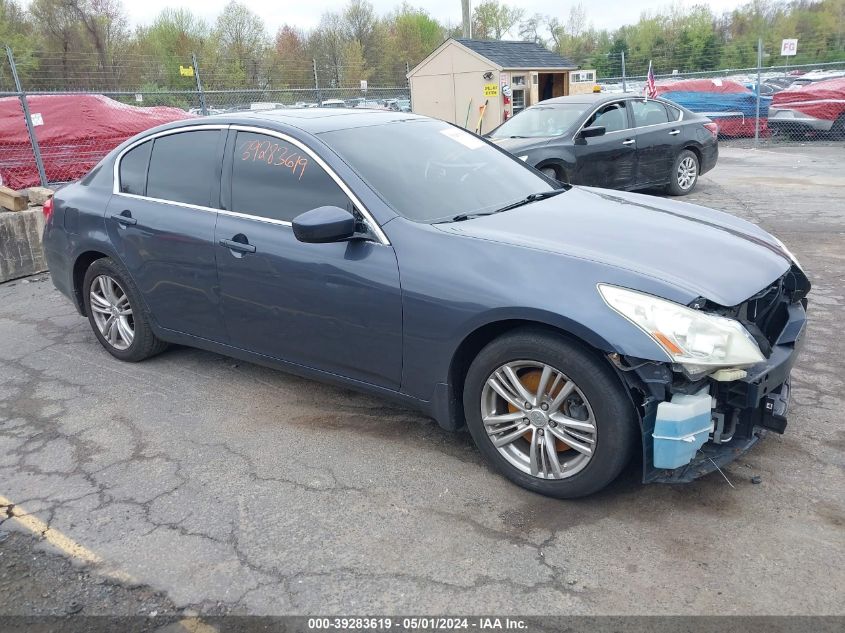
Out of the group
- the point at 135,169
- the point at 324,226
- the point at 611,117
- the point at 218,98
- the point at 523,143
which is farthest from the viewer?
the point at 218,98

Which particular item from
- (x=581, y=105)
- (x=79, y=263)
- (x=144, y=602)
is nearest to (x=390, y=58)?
(x=581, y=105)

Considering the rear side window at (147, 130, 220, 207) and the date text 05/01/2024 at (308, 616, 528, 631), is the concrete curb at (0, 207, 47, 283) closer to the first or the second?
the rear side window at (147, 130, 220, 207)

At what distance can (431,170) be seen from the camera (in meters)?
3.94

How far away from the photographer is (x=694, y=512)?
3049mm

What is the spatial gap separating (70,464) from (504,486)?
86.7 inches

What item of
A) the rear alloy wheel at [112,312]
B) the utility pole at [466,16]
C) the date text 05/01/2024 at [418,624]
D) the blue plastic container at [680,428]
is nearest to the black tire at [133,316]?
the rear alloy wheel at [112,312]

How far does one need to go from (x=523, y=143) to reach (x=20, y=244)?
6.17 meters

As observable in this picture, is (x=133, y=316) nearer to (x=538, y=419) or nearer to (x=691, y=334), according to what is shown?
(x=538, y=419)

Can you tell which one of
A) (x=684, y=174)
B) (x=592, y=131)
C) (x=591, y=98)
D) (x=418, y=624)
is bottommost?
(x=418, y=624)

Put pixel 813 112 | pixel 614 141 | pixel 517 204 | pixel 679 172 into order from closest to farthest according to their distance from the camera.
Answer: pixel 517 204 → pixel 614 141 → pixel 679 172 → pixel 813 112

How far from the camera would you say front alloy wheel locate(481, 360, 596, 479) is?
3.04m

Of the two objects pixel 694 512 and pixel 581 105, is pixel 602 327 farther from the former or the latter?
pixel 581 105

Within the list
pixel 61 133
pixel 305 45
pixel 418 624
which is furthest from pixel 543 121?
pixel 305 45

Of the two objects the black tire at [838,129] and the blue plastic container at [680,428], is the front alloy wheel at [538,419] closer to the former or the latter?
the blue plastic container at [680,428]
